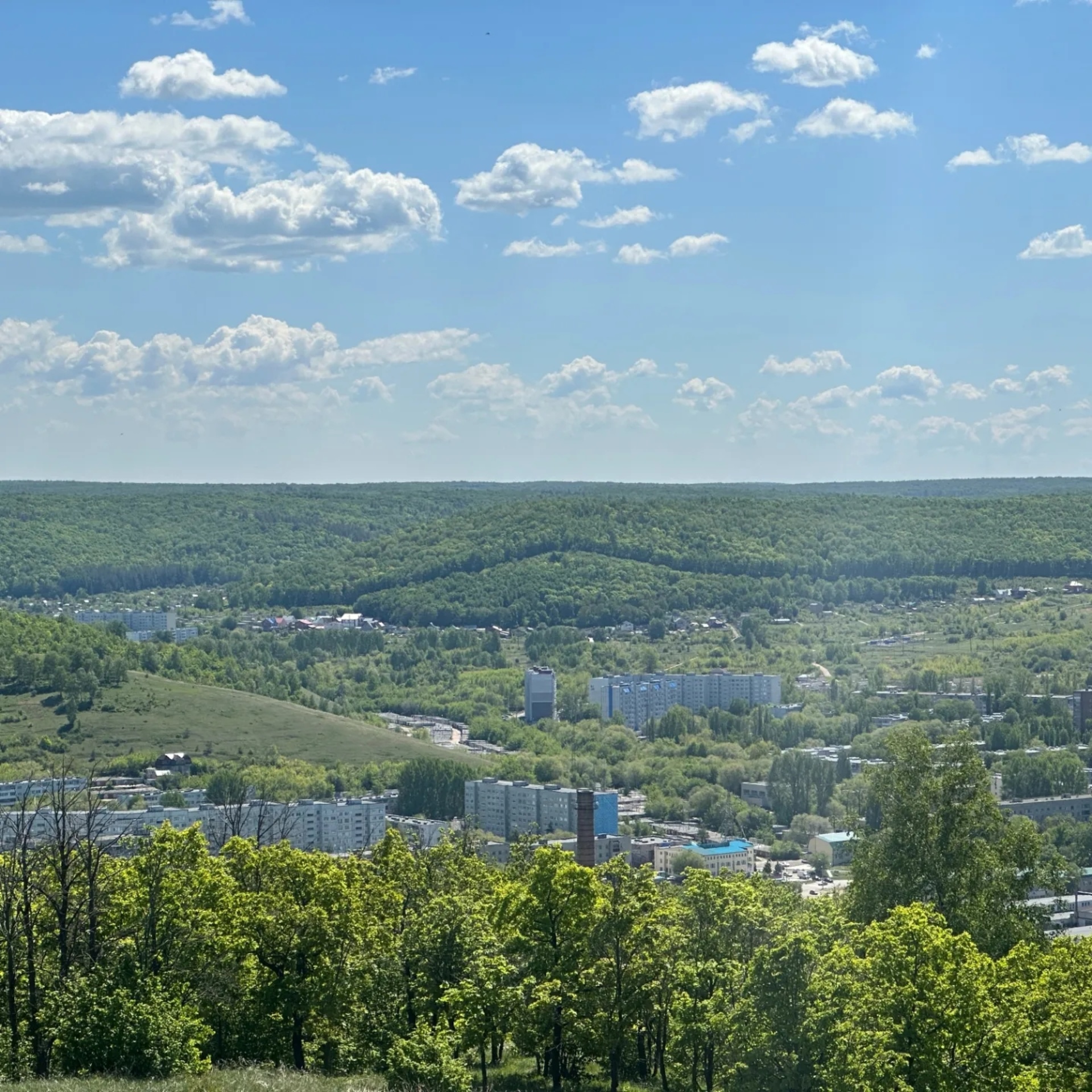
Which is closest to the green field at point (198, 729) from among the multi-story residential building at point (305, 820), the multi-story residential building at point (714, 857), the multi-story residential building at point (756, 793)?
the multi-story residential building at point (305, 820)

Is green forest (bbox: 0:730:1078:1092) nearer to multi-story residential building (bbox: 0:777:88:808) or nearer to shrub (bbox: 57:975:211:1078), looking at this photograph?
shrub (bbox: 57:975:211:1078)

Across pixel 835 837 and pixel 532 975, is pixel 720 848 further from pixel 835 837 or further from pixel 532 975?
pixel 532 975

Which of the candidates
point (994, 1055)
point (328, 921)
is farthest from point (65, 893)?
point (994, 1055)

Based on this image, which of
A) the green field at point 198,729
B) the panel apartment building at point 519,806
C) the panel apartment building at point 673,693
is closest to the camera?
the panel apartment building at point 519,806

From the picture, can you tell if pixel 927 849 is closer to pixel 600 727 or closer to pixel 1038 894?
pixel 1038 894

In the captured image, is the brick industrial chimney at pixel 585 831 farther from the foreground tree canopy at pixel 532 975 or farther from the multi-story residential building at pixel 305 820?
the multi-story residential building at pixel 305 820

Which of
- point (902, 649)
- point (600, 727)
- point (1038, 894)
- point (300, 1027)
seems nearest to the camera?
point (300, 1027)
